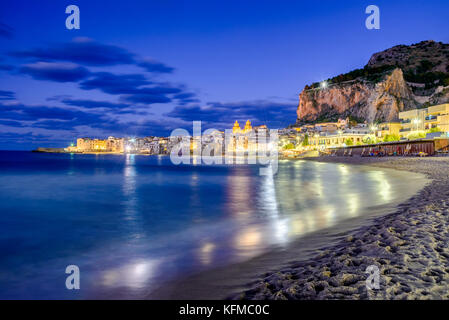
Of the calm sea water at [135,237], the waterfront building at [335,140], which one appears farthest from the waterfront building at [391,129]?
the calm sea water at [135,237]

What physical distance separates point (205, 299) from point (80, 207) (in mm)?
13459

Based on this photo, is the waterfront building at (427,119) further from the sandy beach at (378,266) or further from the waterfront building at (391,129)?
the sandy beach at (378,266)

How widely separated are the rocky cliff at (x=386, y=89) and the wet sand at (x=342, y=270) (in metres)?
125

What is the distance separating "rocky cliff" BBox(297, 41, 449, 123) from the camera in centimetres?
11944

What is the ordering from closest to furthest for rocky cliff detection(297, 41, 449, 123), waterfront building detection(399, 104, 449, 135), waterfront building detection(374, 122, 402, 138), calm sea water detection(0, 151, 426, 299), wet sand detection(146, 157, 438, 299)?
1. wet sand detection(146, 157, 438, 299)
2. calm sea water detection(0, 151, 426, 299)
3. waterfront building detection(399, 104, 449, 135)
4. waterfront building detection(374, 122, 402, 138)
5. rocky cliff detection(297, 41, 449, 123)

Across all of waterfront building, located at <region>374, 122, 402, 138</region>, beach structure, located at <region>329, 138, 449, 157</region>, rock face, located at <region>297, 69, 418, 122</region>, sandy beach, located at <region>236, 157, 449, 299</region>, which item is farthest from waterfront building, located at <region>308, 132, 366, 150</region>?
sandy beach, located at <region>236, 157, 449, 299</region>

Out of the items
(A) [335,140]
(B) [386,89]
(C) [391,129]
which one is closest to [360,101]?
(B) [386,89]

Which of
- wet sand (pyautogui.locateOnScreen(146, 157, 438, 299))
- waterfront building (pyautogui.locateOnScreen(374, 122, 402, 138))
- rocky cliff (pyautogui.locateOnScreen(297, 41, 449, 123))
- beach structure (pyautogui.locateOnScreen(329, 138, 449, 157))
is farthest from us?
rocky cliff (pyautogui.locateOnScreen(297, 41, 449, 123))

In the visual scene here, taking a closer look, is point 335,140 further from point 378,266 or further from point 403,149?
point 378,266

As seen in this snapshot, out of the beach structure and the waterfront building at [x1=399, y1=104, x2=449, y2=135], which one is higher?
the waterfront building at [x1=399, y1=104, x2=449, y2=135]

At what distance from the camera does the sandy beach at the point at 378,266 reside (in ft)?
12.8

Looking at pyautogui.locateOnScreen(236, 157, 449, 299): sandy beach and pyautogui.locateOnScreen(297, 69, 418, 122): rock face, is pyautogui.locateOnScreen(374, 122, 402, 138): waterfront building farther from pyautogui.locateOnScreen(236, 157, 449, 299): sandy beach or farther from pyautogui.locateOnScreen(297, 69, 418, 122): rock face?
pyautogui.locateOnScreen(236, 157, 449, 299): sandy beach
